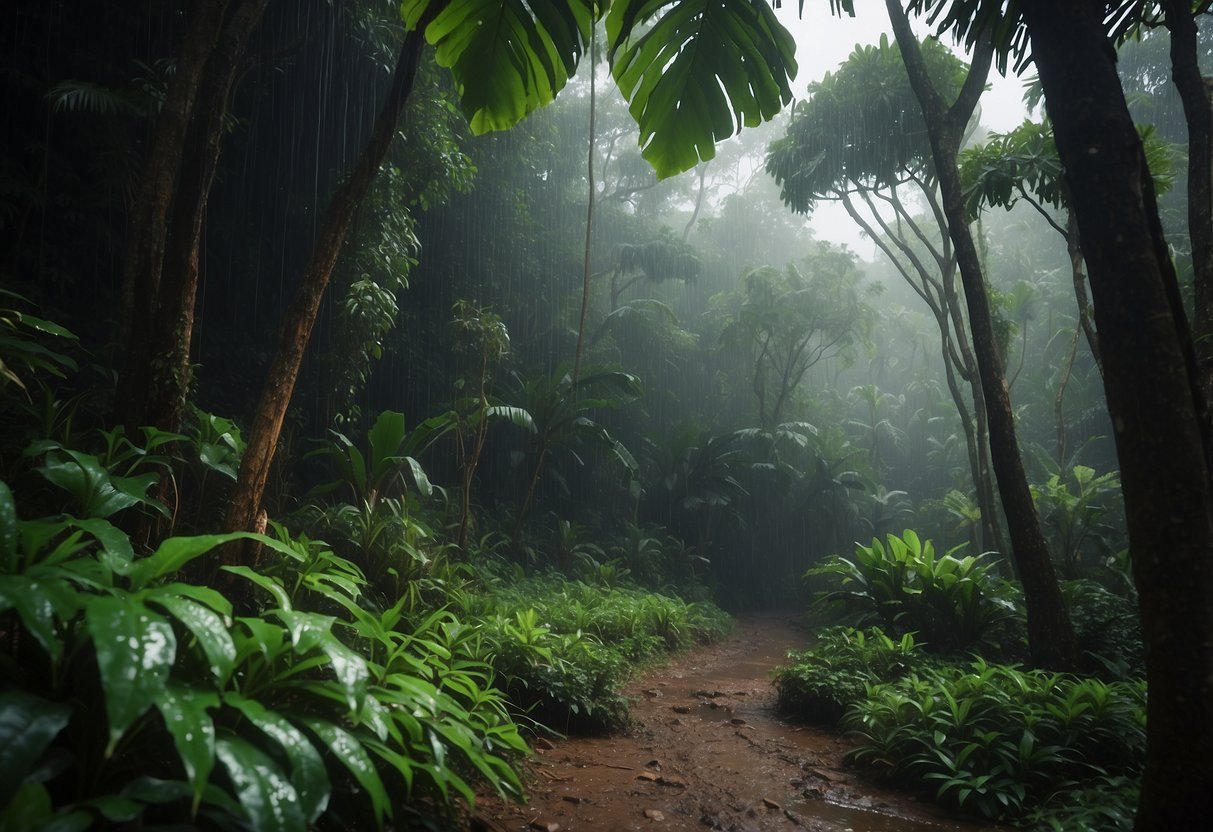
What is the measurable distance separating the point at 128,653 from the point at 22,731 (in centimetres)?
25

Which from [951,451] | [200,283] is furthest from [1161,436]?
[951,451]

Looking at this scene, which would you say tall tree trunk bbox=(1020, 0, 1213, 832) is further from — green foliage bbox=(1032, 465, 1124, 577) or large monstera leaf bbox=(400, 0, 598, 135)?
green foliage bbox=(1032, 465, 1124, 577)

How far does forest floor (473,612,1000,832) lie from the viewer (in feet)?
9.21

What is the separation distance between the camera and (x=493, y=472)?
38.0 feet

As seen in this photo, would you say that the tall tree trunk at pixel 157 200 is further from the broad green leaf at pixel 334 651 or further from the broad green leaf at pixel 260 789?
the broad green leaf at pixel 260 789

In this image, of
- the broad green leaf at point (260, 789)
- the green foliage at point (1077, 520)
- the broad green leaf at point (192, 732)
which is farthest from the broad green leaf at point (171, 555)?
the green foliage at point (1077, 520)

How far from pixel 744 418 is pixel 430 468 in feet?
33.7

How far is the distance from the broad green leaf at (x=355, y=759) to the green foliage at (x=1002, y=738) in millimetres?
2652

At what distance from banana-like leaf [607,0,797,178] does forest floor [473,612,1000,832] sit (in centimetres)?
289

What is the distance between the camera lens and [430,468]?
1080 centimetres

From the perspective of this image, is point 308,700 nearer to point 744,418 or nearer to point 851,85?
point 851,85

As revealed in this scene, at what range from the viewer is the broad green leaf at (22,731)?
125 centimetres

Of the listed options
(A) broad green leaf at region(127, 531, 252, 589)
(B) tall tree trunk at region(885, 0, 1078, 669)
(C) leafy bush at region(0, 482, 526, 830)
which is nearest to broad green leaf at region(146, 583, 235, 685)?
(C) leafy bush at region(0, 482, 526, 830)

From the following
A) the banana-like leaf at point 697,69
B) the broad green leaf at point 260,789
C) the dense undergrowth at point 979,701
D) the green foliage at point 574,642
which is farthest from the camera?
the green foliage at point 574,642
